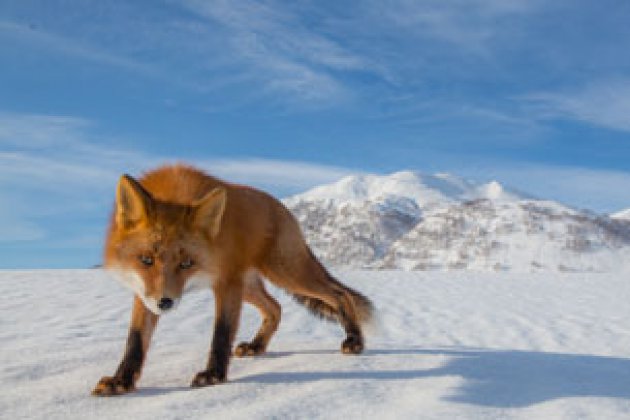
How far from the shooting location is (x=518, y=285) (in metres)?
16.7

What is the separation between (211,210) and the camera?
4.21 m

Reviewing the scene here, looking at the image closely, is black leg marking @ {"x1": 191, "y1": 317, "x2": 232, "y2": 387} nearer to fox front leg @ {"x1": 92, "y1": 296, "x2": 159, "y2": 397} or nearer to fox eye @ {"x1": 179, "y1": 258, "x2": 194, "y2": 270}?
fox front leg @ {"x1": 92, "y1": 296, "x2": 159, "y2": 397}

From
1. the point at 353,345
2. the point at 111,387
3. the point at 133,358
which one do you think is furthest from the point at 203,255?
the point at 353,345

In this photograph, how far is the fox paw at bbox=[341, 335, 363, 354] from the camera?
5414 mm

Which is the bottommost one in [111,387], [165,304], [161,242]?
[111,387]

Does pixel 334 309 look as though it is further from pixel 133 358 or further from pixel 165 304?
pixel 165 304

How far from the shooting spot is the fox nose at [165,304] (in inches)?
154

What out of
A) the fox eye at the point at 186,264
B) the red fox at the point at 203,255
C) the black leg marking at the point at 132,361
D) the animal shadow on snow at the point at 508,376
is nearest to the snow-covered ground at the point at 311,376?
the animal shadow on snow at the point at 508,376

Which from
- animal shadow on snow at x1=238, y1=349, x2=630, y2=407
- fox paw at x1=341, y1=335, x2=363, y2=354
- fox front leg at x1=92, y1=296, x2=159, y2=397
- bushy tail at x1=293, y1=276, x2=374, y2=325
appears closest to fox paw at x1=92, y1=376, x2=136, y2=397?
fox front leg at x1=92, y1=296, x2=159, y2=397

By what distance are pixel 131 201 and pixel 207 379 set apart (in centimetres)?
126

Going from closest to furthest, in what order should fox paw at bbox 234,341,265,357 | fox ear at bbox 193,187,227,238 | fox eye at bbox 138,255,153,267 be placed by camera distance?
fox eye at bbox 138,255,153,267
fox ear at bbox 193,187,227,238
fox paw at bbox 234,341,265,357

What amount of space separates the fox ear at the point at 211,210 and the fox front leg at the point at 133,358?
2.55 feet

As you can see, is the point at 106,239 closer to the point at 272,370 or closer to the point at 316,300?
the point at 272,370

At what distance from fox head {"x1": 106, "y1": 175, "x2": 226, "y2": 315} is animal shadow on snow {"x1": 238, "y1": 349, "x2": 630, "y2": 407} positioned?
904mm
